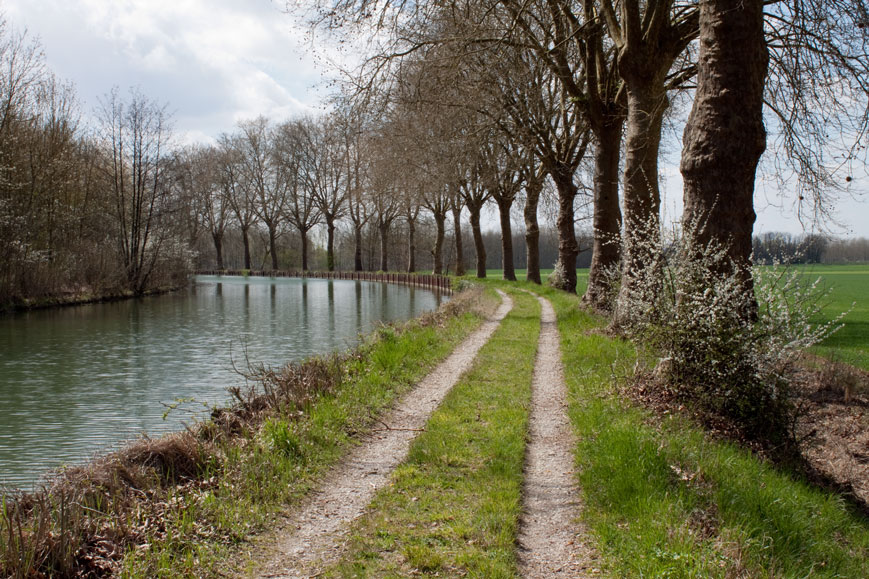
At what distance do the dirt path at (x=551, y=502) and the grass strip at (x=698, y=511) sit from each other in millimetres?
A: 130

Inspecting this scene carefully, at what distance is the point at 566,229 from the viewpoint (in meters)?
21.4

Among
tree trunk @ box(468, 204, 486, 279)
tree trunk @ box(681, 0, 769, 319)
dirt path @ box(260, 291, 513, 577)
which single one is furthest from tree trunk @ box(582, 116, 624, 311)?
tree trunk @ box(468, 204, 486, 279)

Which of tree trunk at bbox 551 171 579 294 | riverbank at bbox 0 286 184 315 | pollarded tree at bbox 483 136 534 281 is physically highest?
pollarded tree at bbox 483 136 534 281

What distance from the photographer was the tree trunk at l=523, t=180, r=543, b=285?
2638 centimetres

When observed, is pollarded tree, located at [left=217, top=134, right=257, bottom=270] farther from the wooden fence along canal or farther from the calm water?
the calm water

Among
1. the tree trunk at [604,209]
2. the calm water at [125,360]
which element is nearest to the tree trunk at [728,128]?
the calm water at [125,360]

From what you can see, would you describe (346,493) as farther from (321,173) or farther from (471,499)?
(321,173)

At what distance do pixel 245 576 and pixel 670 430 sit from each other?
3.86 m

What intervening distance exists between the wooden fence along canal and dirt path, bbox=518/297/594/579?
26299 mm

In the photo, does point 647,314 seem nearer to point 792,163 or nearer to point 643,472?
point 643,472

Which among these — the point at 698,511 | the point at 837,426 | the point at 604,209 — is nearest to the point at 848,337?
the point at 604,209

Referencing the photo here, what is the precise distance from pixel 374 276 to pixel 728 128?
4532cm

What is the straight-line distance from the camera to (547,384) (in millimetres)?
8297

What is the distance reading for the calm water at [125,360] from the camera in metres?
8.22
